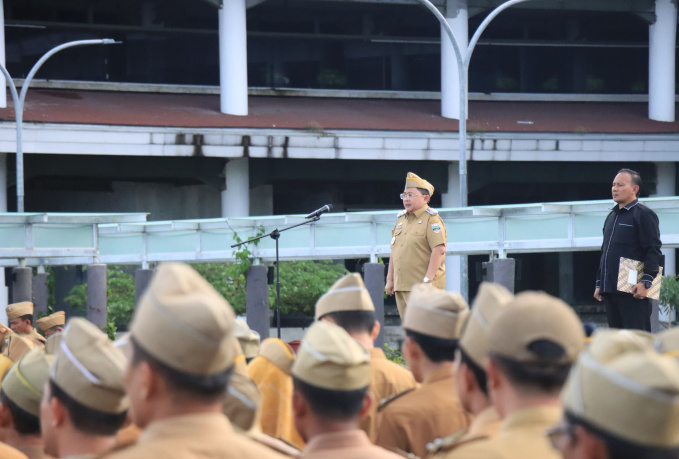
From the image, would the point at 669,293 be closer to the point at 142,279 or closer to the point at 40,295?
the point at 142,279

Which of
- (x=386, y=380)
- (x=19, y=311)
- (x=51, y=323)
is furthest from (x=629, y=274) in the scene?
(x=51, y=323)

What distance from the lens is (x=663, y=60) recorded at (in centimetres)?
2914

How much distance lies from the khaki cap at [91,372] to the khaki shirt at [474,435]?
0.91 meters

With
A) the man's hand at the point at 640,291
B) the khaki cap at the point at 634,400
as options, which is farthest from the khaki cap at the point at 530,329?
the man's hand at the point at 640,291

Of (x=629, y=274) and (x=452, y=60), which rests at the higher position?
(x=452, y=60)

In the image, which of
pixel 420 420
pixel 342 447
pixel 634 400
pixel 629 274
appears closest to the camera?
pixel 634 400

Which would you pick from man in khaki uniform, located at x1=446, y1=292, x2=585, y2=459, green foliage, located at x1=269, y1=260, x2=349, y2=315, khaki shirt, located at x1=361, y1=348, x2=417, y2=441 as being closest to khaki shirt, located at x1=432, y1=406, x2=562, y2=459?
man in khaki uniform, located at x1=446, y1=292, x2=585, y2=459

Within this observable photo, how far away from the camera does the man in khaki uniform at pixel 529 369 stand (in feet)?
9.70

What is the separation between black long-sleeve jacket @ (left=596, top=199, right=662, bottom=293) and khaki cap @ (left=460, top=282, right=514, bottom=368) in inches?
205

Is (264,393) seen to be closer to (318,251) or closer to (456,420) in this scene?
(456,420)

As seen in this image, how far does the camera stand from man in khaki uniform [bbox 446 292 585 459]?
9.70ft

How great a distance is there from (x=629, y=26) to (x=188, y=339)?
3085 cm

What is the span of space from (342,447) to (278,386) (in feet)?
6.15

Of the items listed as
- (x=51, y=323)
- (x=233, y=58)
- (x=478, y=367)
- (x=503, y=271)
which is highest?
(x=233, y=58)
